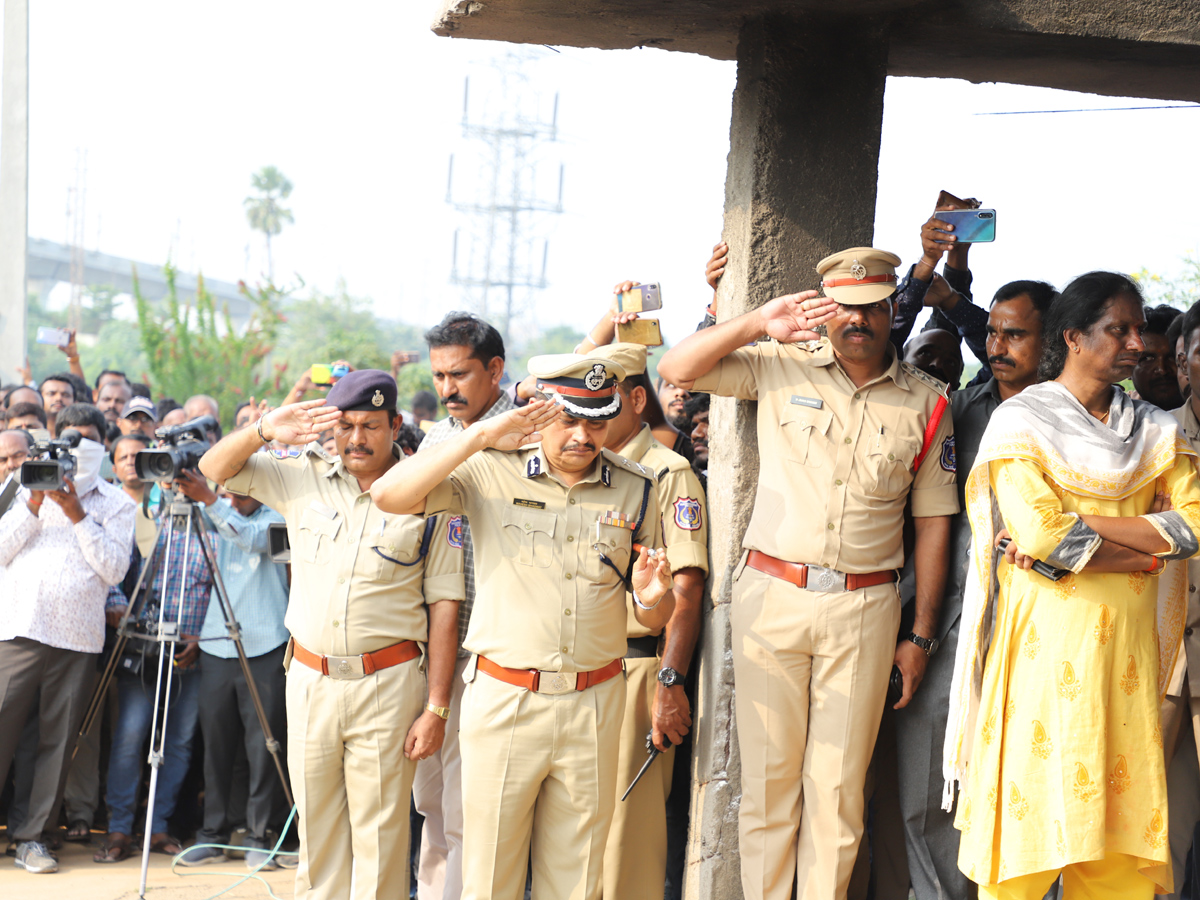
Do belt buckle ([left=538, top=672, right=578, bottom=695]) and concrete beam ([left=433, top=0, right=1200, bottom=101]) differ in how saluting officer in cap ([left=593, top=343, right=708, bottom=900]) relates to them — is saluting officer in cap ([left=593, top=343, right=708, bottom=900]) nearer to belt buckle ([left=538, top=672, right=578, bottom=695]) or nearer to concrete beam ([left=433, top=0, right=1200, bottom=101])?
belt buckle ([left=538, top=672, right=578, bottom=695])

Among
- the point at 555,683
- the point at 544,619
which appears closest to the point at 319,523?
the point at 544,619

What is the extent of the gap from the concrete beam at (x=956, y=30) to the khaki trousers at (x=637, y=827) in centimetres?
234

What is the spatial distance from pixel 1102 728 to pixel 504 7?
2.86 meters

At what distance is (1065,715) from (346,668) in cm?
220

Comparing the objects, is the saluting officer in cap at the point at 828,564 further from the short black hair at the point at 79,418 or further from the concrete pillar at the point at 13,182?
the concrete pillar at the point at 13,182

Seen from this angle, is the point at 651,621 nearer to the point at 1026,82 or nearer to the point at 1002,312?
the point at 1002,312

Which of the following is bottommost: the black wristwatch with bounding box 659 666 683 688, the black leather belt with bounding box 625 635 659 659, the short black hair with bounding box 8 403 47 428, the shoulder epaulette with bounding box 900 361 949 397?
the black wristwatch with bounding box 659 666 683 688

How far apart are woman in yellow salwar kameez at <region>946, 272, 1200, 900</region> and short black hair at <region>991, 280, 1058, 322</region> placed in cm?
50

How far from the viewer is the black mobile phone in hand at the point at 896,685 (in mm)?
3568

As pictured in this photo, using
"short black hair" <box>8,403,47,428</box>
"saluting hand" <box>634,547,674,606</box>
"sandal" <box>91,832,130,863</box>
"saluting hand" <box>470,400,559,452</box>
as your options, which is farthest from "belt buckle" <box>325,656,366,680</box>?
"short black hair" <box>8,403,47,428</box>

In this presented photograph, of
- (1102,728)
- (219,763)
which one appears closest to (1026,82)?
(1102,728)

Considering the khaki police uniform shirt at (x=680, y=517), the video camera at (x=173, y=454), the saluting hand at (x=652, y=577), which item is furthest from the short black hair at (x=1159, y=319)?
the video camera at (x=173, y=454)

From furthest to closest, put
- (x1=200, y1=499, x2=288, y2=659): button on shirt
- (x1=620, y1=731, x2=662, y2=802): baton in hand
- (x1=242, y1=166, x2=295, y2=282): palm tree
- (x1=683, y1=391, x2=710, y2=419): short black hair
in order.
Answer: (x1=242, y1=166, x2=295, y2=282): palm tree
(x1=683, y1=391, x2=710, y2=419): short black hair
(x1=200, y1=499, x2=288, y2=659): button on shirt
(x1=620, y1=731, x2=662, y2=802): baton in hand

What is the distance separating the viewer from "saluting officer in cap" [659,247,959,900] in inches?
136
